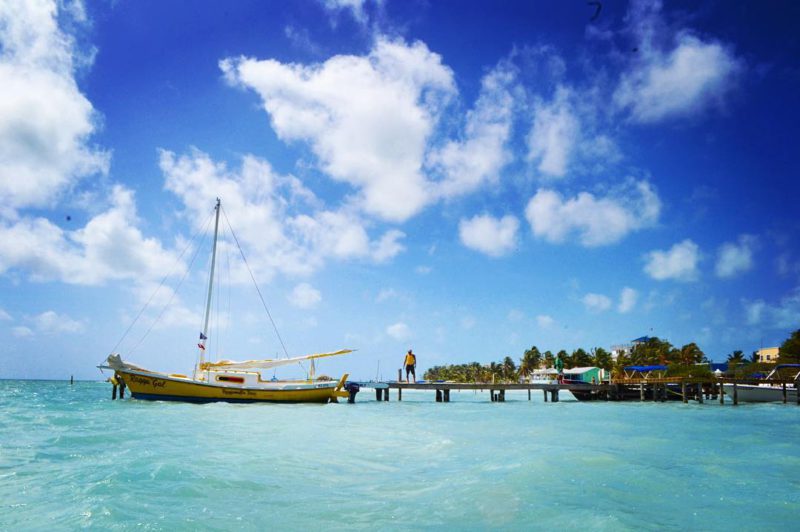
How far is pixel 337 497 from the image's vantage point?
767 centimetres

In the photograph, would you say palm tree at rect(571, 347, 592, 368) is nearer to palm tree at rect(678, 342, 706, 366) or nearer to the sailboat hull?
palm tree at rect(678, 342, 706, 366)

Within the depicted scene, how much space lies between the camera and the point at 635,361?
77562 mm

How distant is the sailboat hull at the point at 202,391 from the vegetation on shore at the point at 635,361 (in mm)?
20219

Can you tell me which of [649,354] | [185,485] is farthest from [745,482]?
[649,354]

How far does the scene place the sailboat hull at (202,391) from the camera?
29.6m

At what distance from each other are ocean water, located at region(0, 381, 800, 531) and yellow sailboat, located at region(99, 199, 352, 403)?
13862mm

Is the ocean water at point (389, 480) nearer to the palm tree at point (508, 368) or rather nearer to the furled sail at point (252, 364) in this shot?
the furled sail at point (252, 364)

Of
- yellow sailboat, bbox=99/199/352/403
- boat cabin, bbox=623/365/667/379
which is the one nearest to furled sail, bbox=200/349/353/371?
yellow sailboat, bbox=99/199/352/403

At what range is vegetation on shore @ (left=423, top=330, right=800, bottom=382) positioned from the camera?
168 feet

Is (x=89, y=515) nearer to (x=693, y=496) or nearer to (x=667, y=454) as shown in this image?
(x=693, y=496)

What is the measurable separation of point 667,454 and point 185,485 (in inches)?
426

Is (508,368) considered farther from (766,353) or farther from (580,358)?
(766,353)

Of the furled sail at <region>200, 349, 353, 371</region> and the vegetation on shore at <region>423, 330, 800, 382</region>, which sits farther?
the vegetation on shore at <region>423, 330, 800, 382</region>

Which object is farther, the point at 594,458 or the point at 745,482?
the point at 594,458
